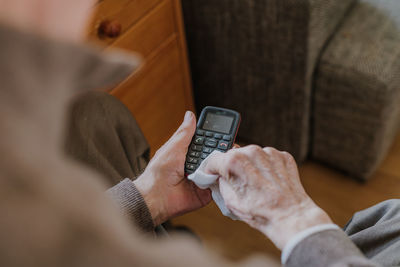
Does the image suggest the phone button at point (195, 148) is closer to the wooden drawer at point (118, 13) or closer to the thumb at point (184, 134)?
the thumb at point (184, 134)

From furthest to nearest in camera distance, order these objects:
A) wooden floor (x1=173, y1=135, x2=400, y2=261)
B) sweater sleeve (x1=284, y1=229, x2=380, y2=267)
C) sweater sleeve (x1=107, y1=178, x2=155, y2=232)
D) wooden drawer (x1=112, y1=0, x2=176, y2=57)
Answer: wooden floor (x1=173, y1=135, x2=400, y2=261)
wooden drawer (x1=112, y1=0, x2=176, y2=57)
sweater sleeve (x1=107, y1=178, x2=155, y2=232)
sweater sleeve (x1=284, y1=229, x2=380, y2=267)

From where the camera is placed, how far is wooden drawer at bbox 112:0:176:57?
998mm

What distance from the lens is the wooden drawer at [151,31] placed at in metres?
1.00

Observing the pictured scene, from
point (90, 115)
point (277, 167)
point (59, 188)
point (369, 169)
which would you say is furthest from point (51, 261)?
point (369, 169)

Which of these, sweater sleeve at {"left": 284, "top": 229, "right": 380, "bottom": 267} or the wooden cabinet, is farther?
the wooden cabinet

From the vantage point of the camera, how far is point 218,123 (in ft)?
2.40

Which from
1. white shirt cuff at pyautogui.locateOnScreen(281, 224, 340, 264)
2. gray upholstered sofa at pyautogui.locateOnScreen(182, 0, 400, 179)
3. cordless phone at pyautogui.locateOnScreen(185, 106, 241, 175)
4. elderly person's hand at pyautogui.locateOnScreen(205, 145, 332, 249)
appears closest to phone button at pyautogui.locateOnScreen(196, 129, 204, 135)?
cordless phone at pyautogui.locateOnScreen(185, 106, 241, 175)

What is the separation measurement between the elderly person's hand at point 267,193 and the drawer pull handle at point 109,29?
0.42 m

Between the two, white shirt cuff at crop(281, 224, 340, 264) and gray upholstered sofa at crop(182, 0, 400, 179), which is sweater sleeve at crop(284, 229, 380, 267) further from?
gray upholstered sofa at crop(182, 0, 400, 179)

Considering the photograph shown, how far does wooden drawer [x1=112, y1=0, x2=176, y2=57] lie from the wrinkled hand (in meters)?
0.35

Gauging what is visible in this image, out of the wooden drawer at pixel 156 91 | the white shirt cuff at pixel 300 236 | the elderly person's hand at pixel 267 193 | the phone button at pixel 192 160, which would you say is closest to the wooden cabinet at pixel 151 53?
the wooden drawer at pixel 156 91

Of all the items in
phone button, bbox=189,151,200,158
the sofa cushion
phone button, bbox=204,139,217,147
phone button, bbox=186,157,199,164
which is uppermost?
phone button, bbox=204,139,217,147

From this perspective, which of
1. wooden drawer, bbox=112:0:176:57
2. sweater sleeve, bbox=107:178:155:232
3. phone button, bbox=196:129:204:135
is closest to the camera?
sweater sleeve, bbox=107:178:155:232

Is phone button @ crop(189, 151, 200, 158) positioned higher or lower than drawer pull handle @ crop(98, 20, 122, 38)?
lower
